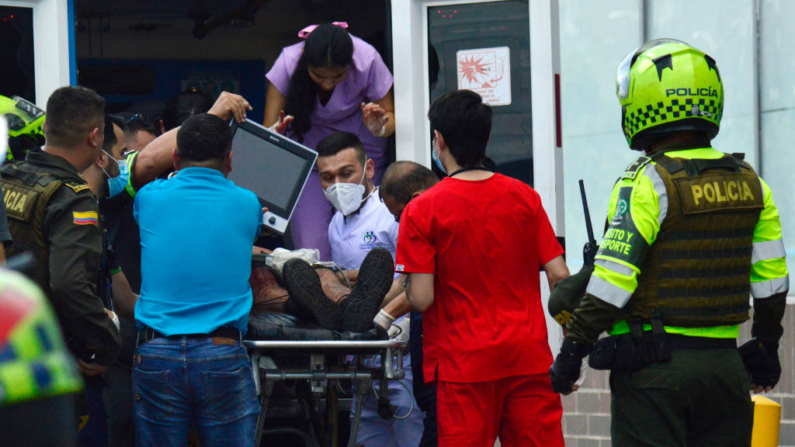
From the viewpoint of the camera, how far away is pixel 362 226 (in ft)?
17.3

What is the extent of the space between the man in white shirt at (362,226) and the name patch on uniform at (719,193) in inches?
83.8

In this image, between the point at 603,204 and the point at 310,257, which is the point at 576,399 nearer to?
the point at 603,204

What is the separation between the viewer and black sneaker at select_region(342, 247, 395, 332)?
14.0 ft

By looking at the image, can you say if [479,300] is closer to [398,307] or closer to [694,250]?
[398,307]

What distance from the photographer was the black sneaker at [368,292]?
4281 mm

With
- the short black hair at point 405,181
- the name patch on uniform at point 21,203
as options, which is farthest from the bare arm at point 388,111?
the name patch on uniform at point 21,203

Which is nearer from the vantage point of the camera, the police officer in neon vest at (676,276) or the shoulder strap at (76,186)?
the police officer in neon vest at (676,276)

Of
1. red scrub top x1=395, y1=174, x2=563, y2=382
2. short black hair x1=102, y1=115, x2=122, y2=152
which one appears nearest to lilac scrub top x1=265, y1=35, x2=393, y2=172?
short black hair x1=102, y1=115, x2=122, y2=152

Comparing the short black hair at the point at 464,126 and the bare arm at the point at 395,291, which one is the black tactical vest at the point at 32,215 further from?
the bare arm at the point at 395,291

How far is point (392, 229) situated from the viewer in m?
5.13

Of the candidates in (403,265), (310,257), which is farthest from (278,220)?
(403,265)

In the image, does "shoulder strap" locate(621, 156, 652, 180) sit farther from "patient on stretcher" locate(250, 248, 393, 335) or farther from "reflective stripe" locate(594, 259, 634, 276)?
"patient on stretcher" locate(250, 248, 393, 335)

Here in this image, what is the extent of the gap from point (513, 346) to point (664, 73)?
1.16 meters

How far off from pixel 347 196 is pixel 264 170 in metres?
0.48
